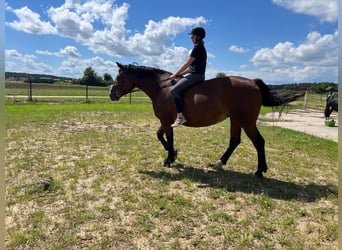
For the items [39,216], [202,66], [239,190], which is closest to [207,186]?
[239,190]

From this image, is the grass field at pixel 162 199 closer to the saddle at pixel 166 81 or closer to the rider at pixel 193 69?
the rider at pixel 193 69

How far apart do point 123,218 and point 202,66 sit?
300 centimetres

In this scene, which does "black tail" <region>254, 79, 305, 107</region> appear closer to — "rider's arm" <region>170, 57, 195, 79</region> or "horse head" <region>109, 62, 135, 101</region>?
"rider's arm" <region>170, 57, 195, 79</region>

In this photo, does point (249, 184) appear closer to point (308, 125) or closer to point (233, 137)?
point (233, 137)

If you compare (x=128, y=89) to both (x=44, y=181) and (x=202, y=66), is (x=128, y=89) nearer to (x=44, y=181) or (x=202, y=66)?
(x=202, y=66)

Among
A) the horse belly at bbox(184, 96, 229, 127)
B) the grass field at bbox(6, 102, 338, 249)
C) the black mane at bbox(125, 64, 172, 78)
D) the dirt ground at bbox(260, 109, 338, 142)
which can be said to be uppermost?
the black mane at bbox(125, 64, 172, 78)

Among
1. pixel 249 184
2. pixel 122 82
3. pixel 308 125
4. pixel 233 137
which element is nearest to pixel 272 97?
pixel 233 137

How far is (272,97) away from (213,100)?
116 centimetres

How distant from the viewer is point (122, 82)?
18.7 feet

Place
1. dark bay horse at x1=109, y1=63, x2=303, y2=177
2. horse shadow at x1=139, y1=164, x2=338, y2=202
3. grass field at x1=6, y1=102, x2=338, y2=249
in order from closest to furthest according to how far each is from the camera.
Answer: grass field at x1=6, y1=102, x2=338, y2=249, horse shadow at x1=139, y1=164, x2=338, y2=202, dark bay horse at x1=109, y1=63, x2=303, y2=177

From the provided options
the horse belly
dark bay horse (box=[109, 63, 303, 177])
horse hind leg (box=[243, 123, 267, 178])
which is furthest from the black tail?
the horse belly

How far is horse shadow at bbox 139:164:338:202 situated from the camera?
161 inches

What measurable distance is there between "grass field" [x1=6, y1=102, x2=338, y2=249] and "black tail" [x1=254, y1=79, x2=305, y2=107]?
1.35m

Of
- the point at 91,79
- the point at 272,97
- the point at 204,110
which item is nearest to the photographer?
the point at 204,110
